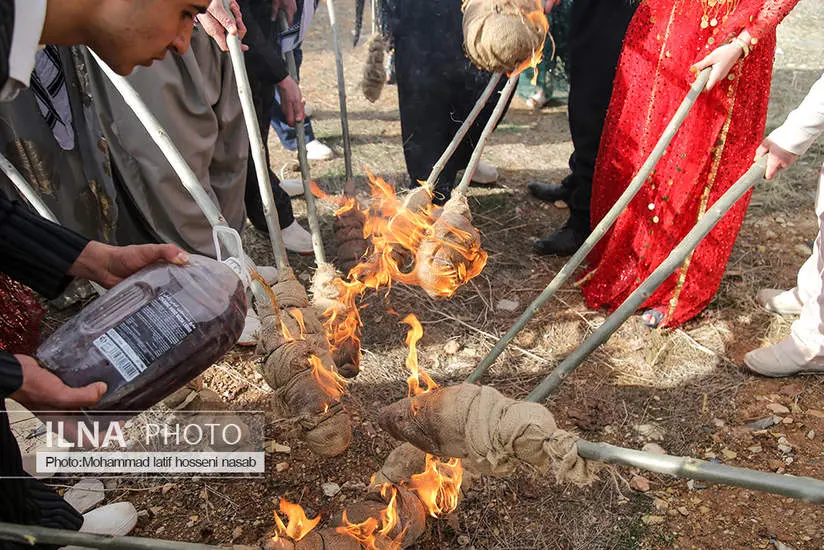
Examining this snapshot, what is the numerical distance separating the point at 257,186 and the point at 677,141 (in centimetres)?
236

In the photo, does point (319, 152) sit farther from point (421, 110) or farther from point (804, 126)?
point (804, 126)

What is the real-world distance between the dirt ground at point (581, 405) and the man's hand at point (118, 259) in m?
1.14

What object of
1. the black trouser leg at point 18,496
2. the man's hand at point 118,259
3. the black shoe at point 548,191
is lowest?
the black shoe at point 548,191

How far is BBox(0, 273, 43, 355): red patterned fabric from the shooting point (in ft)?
7.31

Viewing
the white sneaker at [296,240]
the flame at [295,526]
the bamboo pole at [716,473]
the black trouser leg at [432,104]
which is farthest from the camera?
the white sneaker at [296,240]

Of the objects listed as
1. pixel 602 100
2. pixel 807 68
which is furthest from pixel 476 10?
pixel 807 68

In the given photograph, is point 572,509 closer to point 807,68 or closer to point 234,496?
A: point 234,496

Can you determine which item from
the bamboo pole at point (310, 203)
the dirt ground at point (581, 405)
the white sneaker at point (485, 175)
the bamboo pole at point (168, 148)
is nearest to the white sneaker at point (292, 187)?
the dirt ground at point (581, 405)

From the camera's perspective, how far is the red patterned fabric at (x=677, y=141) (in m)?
2.69

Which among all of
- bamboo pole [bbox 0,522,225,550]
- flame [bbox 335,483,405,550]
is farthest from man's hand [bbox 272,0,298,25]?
bamboo pole [bbox 0,522,225,550]

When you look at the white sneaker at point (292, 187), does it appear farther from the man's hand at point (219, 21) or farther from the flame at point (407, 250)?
the man's hand at point (219, 21)

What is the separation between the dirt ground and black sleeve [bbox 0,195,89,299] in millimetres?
1193

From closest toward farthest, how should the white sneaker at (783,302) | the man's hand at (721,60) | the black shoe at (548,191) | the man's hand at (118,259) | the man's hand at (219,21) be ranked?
the man's hand at (118,259)
the man's hand at (219,21)
the man's hand at (721,60)
the white sneaker at (783,302)
the black shoe at (548,191)

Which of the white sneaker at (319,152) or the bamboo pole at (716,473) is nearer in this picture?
the bamboo pole at (716,473)
